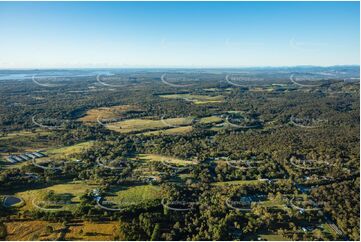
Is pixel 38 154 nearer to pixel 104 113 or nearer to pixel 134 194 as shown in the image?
pixel 134 194

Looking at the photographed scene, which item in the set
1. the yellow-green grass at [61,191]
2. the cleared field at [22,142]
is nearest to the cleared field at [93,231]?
the yellow-green grass at [61,191]

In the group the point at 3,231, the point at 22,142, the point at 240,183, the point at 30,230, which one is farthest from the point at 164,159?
the point at 22,142

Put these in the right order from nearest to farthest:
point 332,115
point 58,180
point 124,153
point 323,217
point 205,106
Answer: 1. point 323,217
2. point 58,180
3. point 124,153
4. point 332,115
5. point 205,106

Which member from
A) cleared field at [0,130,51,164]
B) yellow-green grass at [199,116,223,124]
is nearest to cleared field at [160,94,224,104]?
yellow-green grass at [199,116,223,124]

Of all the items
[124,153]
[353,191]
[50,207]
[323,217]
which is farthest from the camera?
[124,153]

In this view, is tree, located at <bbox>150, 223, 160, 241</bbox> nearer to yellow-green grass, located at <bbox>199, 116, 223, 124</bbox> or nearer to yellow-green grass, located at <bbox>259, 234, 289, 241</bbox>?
yellow-green grass, located at <bbox>259, 234, 289, 241</bbox>

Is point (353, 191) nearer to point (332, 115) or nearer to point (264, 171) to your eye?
point (264, 171)

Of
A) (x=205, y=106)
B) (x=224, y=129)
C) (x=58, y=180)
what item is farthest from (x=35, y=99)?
(x=58, y=180)
